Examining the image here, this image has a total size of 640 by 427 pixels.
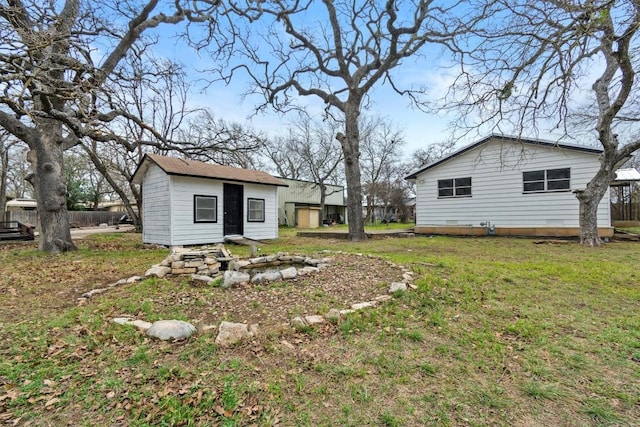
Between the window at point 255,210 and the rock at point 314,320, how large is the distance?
9.31 m

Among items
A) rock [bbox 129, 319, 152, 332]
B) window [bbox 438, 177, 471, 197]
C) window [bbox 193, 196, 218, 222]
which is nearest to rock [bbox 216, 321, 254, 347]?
rock [bbox 129, 319, 152, 332]

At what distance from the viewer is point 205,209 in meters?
10.8

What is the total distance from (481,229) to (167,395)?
1290 centimetres

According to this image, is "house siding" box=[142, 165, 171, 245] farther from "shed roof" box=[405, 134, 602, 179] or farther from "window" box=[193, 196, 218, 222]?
"shed roof" box=[405, 134, 602, 179]

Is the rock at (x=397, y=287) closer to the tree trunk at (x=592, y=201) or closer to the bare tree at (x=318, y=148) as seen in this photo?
the tree trunk at (x=592, y=201)

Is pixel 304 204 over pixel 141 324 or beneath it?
over

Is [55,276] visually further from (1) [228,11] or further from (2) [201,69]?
(1) [228,11]

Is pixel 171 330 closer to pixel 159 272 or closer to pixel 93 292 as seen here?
pixel 93 292

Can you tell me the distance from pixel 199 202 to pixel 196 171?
1.06 metres

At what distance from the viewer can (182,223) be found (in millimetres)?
10133

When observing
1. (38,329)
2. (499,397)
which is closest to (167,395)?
(38,329)

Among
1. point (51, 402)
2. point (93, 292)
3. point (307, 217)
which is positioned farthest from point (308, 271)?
point (307, 217)

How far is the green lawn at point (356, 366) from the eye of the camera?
197 centimetres

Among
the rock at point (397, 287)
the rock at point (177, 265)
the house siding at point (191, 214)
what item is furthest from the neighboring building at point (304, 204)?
the rock at point (397, 287)
